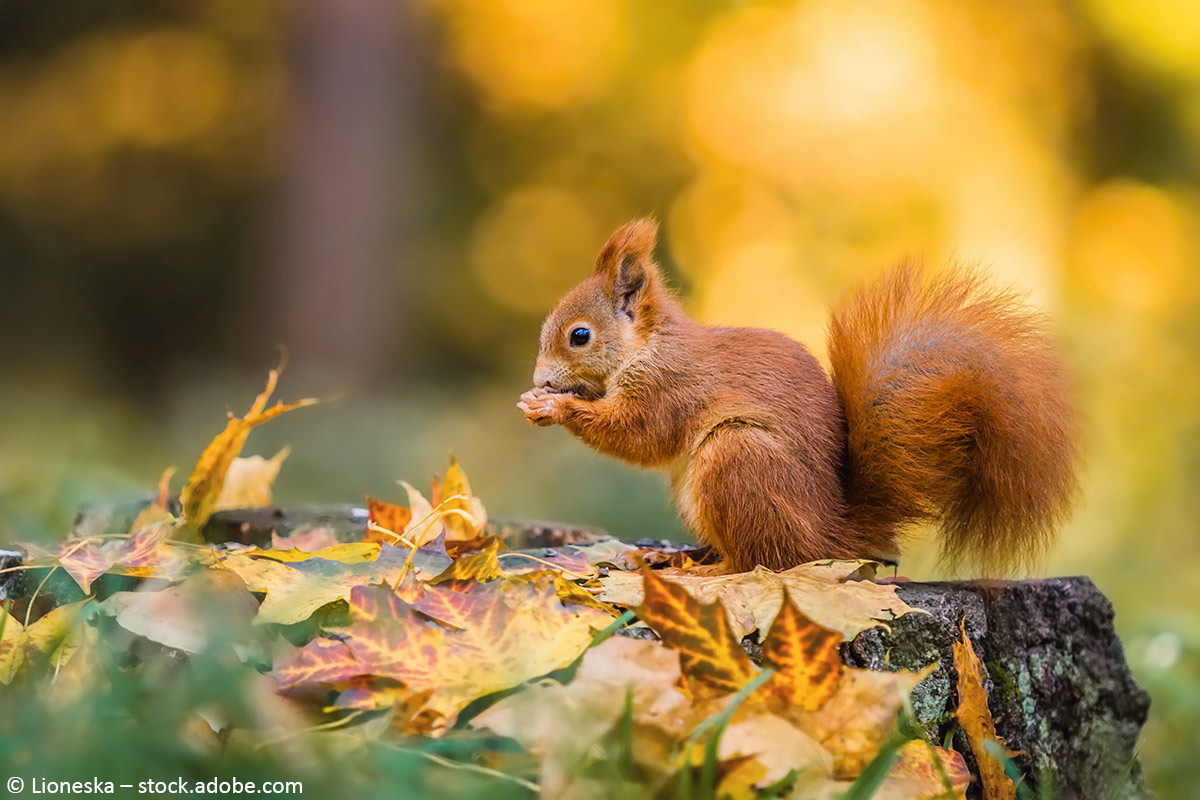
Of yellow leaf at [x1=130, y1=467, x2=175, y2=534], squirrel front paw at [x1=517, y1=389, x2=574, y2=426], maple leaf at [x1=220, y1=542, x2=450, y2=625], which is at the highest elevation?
squirrel front paw at [x1=517, y1=389, x2=574, y2=426]

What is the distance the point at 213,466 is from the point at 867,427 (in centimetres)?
93

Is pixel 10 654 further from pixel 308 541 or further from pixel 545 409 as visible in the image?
pixel 545 409

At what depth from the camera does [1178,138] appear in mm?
5363

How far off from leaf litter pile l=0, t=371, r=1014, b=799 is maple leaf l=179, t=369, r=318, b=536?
0.22 meters

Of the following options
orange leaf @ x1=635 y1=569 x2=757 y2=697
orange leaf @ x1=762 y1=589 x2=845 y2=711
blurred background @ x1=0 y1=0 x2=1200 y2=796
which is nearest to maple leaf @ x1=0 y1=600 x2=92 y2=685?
orange leaf @ x1=635 y1=569 x2=757 y2=697

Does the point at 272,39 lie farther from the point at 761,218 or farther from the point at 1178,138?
the point at 1178,138

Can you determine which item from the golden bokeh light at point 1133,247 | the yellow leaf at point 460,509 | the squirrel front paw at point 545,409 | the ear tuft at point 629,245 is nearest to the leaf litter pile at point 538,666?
the yellow leaf at point 460,509

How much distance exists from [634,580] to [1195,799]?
809mm

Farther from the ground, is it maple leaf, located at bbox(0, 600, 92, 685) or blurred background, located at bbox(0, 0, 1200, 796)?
blurred background, located at bbox(0, 0, 1200, 796)

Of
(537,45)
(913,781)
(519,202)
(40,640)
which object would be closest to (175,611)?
(40,640)

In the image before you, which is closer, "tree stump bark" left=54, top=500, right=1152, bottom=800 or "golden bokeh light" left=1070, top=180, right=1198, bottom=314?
"tree stump bark" left=54, top=500, right=1152, bottom=800

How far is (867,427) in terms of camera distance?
1.47m

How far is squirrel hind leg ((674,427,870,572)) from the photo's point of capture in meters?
1.40

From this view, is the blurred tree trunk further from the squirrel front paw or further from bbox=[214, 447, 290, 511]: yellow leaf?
the squirrel front paw
